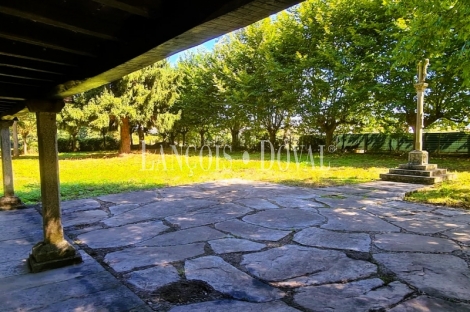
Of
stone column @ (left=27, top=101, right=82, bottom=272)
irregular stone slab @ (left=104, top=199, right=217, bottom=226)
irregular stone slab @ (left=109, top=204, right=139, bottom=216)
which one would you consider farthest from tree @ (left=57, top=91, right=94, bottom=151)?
stone column @ (left=27, top=101, right=82, bottom=272)

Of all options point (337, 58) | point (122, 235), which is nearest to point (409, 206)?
point (122, 235)

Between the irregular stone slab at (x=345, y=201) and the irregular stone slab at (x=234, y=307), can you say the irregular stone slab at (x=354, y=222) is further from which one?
the irregular stone slab at (x=234, y=307)

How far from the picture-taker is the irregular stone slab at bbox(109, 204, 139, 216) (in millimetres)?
4516

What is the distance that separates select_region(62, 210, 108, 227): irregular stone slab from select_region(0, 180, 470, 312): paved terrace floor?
0.02 meters

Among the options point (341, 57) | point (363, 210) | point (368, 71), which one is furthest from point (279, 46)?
point (363, 210)

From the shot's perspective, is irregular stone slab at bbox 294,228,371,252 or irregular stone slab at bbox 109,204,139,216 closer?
irregular stone slab at bbox 294,228,371,252

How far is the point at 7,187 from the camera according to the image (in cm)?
491

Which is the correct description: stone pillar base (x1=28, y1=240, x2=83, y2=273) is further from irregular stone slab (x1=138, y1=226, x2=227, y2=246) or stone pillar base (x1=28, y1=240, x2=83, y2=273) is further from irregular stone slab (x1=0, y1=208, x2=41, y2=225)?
irregular stone slab (x1=0, y1=208, x2=41, y2=225)

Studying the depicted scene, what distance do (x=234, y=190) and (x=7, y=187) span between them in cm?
392

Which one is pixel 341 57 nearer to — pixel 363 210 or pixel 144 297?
pixel 363 210

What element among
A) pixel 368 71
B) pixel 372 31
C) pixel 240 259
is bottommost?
pixel 240 259

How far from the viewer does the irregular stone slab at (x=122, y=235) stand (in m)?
3.21

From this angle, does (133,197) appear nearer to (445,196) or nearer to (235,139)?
(445,196)

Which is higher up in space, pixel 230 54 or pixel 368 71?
pixel 230 54
